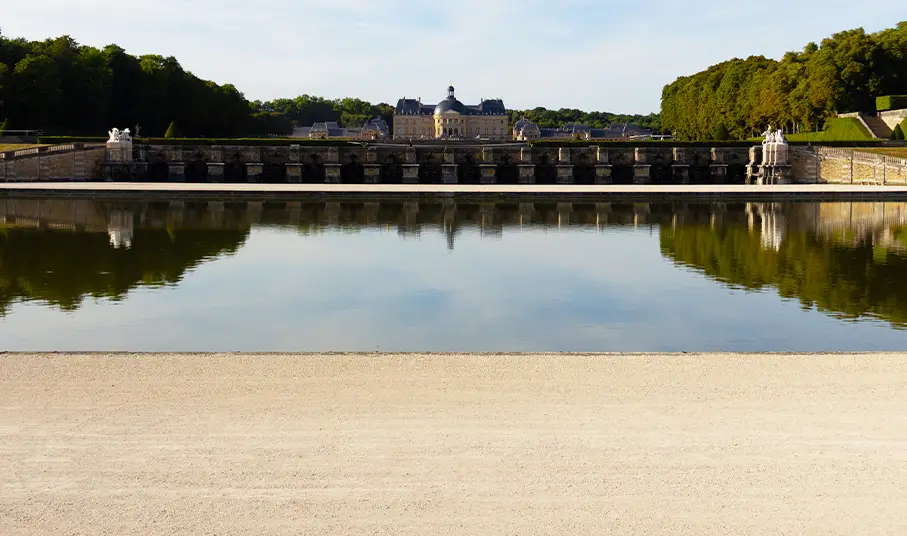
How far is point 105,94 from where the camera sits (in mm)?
56281

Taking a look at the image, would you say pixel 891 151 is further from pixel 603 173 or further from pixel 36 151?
pixel 36 151

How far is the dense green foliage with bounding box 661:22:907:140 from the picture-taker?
52.8 meters

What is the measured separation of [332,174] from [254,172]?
3.12 m

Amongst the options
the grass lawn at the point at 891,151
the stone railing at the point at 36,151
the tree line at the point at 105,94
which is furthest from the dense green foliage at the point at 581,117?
the stone railing at the point at 36,151

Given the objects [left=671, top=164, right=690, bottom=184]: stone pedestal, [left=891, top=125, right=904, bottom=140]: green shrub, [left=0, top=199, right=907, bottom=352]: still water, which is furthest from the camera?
[left=891, top=125, right=904, bottom=140]: green shrub

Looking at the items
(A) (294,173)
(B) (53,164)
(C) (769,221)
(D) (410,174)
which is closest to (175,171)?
(B) (53,164)

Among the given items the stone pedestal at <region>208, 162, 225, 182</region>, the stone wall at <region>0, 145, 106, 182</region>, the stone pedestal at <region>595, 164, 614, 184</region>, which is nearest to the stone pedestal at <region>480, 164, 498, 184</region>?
the stone pedestal at <region>595, 164, 614, 184</region>

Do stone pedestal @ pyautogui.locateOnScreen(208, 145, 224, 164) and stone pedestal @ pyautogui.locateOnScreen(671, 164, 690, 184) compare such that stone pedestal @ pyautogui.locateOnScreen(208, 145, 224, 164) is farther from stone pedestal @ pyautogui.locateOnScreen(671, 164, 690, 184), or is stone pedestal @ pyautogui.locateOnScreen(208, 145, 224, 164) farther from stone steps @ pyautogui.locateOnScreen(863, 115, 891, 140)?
stone steps @ pyautogui.locateOnScreen(863, 115, 891, 140)

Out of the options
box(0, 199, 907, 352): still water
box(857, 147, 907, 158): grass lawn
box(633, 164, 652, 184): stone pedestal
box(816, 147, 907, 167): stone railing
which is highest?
box(857, 147, 907, 158): grass lawn

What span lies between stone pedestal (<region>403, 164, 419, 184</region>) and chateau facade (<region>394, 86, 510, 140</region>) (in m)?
90.2

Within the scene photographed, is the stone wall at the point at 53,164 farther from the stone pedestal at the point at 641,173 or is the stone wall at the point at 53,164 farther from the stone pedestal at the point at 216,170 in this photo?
the stone pedestal at the point at 641,173

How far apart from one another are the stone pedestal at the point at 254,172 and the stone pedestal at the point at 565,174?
39.4 ft

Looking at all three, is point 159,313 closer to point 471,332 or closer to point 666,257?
point 471,332

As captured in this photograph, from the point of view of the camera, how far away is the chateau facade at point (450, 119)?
424 feet
